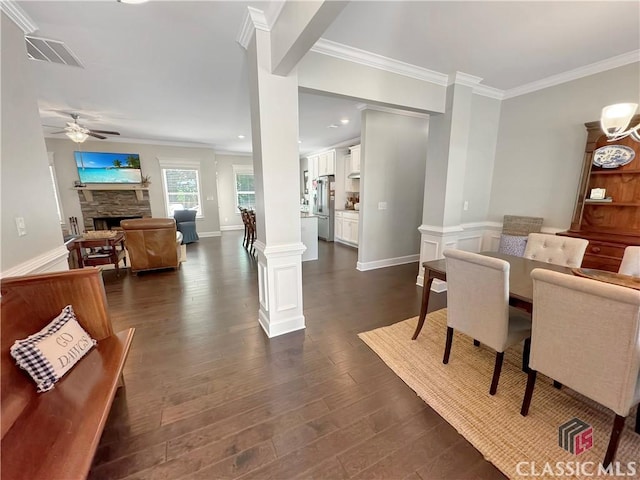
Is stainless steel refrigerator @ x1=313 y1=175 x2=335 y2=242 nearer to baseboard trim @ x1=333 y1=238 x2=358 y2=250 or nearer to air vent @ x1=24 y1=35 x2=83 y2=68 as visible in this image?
baseboard trim @ x1=333 y1=238 x2=358 y2=250

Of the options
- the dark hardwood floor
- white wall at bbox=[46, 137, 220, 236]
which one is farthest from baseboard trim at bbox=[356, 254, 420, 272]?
white wall at bbox=[46, 137, 220, 236]

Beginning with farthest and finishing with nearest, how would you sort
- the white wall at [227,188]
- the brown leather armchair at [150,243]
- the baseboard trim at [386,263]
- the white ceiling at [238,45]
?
the white wall at [227,188]
the baseboard trim at [386,263]
the brown leather armchair at [150,243]
the white ceiling at [238,45]

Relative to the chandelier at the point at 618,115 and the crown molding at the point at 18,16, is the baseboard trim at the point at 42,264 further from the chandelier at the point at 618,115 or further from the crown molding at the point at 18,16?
the chandelier at the point at 618,115

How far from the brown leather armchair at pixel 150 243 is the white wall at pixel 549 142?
526cm

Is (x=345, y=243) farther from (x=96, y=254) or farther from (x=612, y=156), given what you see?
(x=96, y=254)

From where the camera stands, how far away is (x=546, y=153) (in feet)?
10.6

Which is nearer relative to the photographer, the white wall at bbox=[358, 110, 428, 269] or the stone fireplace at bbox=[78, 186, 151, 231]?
the white wall at bbox=[358, 110, 428, 269]

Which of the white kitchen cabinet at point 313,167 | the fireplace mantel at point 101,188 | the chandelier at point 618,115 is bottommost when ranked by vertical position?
the fireplace mantel at point 101,188

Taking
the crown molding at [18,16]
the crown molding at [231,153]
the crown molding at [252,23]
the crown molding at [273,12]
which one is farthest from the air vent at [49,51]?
the crown molding at [231,153]

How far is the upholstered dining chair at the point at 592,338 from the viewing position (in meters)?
1.13

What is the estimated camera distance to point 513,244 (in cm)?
328

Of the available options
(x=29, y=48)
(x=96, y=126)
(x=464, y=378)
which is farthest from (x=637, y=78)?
(x=96, y=126)

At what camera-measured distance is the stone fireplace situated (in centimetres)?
643

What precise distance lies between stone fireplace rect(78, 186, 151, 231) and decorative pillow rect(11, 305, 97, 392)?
6388 millimetres
